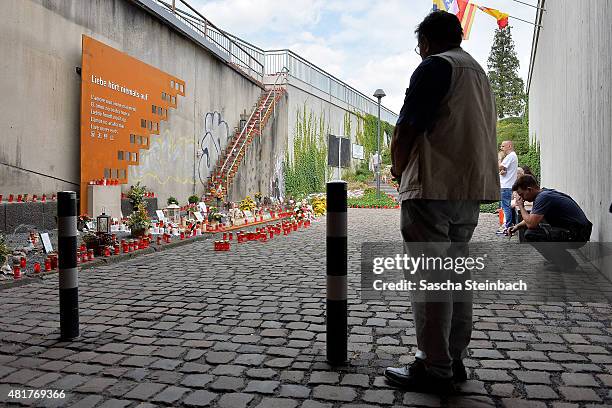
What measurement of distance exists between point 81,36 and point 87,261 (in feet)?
21.7

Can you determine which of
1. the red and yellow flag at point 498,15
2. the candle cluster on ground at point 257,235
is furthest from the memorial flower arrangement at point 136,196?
the red and yellow flag at point 498,15

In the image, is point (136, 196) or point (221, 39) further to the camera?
point (221, 39)

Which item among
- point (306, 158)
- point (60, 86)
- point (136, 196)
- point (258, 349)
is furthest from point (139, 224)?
point (306, 158)

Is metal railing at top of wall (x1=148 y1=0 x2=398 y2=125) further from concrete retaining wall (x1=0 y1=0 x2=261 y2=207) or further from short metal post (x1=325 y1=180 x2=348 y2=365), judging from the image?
short metal post (x1=325 y1=180 x2=348 y2=365)

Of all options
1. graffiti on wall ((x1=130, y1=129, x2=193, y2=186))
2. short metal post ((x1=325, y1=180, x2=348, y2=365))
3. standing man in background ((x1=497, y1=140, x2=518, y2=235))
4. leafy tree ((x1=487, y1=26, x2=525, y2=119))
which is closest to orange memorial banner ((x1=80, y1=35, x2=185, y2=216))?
graffiti on wall ((x1=130, y1=129, x2=193, y2=186))

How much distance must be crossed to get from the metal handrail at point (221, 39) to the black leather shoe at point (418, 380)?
1447cm

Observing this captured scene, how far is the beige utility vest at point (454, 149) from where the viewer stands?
2.77m

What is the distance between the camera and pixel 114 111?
12.6 metres

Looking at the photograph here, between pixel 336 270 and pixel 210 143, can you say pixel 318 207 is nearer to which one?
pixel 210 143

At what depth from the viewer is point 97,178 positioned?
472 inches

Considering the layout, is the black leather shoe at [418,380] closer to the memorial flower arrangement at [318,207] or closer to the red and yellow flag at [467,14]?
the red and yellow flag at [467,14]

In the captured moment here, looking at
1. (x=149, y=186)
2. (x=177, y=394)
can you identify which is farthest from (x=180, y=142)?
(x=177, y=394)

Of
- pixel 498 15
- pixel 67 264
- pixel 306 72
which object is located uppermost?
pixel 306 72

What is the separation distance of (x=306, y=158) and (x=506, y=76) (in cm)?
4540
